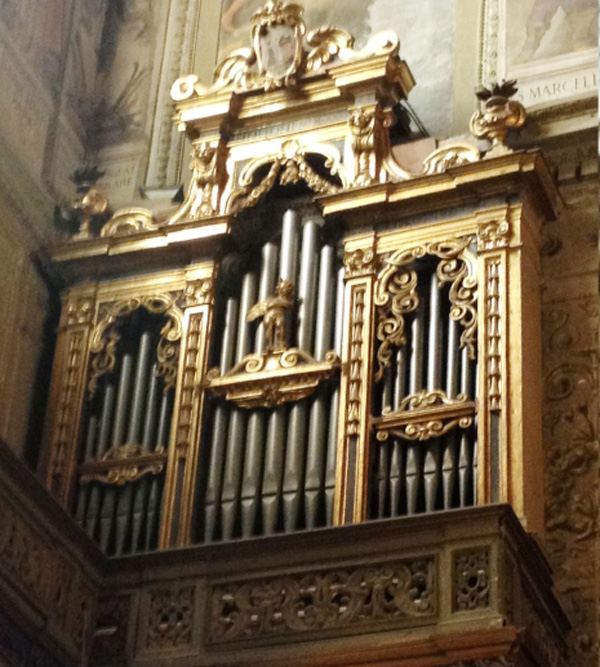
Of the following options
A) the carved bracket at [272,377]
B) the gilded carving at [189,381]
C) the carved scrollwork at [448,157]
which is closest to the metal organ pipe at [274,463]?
the carved bracket at [272,377]

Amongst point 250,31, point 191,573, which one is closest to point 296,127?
point 250,31

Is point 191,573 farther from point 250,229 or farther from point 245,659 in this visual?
point 250,229

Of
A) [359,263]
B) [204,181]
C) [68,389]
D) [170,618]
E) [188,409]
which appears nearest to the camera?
[170,618]

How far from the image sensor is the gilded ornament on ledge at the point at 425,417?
38.3 ft

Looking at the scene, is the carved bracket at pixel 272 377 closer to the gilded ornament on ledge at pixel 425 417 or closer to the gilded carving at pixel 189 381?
the gilded carving at pixel 189 381

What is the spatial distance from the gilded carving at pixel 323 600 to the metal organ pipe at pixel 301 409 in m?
0.66

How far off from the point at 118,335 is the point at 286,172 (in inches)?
69.8

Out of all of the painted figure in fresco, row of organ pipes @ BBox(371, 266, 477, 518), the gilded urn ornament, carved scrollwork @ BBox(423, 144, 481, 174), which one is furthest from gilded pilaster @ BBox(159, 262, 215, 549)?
the painted figure in fresco

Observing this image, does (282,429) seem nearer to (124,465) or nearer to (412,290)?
(124,465)

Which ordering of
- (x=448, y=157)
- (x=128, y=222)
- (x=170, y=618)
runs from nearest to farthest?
(x=170, y=618)
(x=448, y=157)
(x=128, y=222)

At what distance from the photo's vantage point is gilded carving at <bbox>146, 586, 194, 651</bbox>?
36.8ft

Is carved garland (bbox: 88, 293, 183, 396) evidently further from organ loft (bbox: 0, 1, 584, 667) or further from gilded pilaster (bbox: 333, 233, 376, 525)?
gilded pilaster (bbox: 333, 233, 376, 525)

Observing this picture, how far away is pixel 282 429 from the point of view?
12.2 metres

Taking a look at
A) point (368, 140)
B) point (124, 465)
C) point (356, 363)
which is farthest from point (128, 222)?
point (356, 363)
